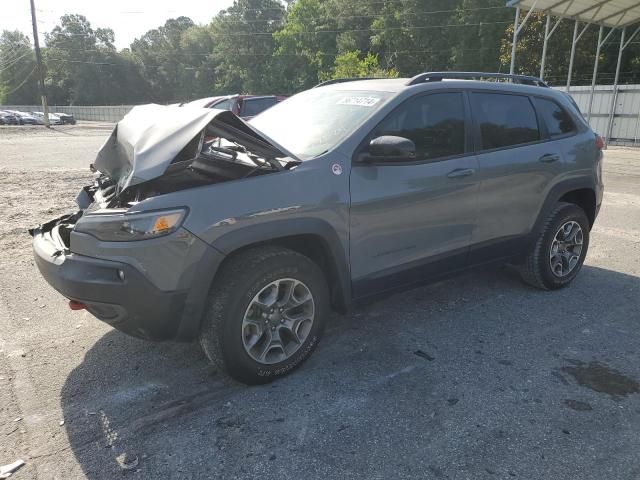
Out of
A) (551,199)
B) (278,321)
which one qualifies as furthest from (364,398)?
(551,199)

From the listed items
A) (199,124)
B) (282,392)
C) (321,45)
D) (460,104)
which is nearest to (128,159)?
(199,124)

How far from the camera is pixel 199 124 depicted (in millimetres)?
2984

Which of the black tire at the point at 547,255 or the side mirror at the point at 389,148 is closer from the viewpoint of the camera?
the side mirror at the point at 389,148

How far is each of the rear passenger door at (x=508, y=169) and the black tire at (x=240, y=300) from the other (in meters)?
1.68

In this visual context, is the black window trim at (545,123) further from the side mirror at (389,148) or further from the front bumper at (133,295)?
the front bumper at (133,295)

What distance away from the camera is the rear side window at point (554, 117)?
4.50 metres

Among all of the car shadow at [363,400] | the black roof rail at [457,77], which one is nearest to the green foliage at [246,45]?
the black roof rail at [457,77]

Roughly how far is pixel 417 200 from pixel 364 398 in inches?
53.9

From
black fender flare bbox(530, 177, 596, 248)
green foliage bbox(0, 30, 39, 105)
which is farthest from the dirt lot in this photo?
green foliage bbox(0, 30, 39, 105)

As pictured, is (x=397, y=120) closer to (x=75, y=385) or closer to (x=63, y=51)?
(x=75, y=385)

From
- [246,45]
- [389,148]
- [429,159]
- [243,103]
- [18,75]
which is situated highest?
[246,45]

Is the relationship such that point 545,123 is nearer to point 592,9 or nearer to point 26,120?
point 592,9

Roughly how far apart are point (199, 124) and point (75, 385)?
69.4 inches

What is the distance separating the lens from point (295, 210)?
9.84 ft
